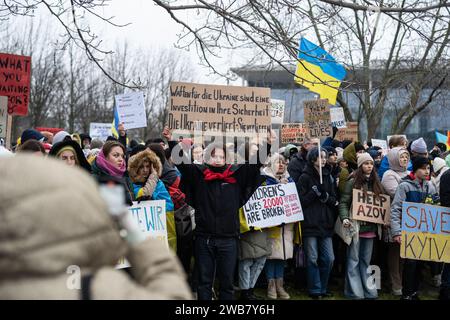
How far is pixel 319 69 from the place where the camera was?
7680 mm

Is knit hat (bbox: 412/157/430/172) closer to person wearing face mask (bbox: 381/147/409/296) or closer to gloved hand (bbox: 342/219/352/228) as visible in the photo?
person wearing face mask (bbox: 381/147/409/296)

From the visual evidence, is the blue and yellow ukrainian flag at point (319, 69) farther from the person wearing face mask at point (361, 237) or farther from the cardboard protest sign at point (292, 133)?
the cardboard protest sign at point (292, 133)

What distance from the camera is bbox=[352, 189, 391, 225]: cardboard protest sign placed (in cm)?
751

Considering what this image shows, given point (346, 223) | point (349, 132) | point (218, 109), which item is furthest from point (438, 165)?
point (218, 109)

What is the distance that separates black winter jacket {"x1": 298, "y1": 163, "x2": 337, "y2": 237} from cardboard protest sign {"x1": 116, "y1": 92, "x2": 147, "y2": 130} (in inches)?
173

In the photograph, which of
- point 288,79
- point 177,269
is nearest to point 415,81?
point 288,79

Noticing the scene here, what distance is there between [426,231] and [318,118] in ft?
7.39

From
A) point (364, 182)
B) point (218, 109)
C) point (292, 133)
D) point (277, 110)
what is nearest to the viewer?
point (218, 109)

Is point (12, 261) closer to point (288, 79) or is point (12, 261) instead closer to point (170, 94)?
point (170, 94)

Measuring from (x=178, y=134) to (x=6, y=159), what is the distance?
515cm

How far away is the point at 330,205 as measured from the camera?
25.0 feet

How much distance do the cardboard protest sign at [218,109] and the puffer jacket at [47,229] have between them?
17.1 feet

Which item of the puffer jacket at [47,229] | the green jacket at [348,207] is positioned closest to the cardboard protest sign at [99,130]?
the green jacket at [348,207]

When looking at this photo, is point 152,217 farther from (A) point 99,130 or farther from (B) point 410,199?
(A) point 99,130
